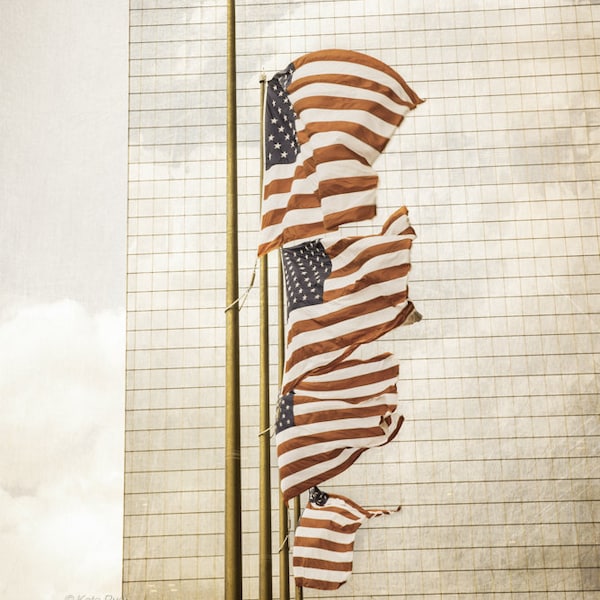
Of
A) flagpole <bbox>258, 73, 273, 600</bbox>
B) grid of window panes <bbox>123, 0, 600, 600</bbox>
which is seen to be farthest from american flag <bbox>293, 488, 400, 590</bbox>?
grid of window panes <bbox>123, 0, 600, 600</bbox>

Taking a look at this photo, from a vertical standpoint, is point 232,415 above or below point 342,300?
below

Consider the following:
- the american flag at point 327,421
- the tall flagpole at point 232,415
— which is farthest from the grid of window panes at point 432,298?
the tall flagpole at point 232,415

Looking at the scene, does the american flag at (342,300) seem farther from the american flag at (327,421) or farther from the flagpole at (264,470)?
the flagpole at (264,470)

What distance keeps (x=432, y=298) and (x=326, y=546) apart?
42.2 feet

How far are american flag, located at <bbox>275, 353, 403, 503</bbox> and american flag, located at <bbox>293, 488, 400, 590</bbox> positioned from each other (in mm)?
2423

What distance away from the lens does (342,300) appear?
6926mm

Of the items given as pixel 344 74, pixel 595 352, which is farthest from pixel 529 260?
pixel 344 74

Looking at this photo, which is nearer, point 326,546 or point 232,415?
point 232,415

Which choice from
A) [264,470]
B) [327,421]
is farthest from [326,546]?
[327,421]

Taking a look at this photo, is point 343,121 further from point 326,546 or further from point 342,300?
point 326,546

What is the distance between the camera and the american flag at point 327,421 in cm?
748

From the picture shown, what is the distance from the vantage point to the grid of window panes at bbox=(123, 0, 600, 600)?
66.9 feet

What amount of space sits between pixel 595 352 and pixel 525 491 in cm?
419

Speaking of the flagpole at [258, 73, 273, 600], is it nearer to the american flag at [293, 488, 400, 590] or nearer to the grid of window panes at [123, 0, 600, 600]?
the american flag at [293, 488, 400, 590]
